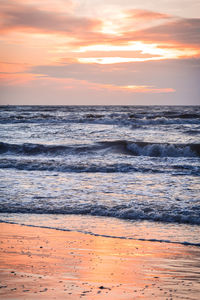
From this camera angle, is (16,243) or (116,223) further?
(116,223)

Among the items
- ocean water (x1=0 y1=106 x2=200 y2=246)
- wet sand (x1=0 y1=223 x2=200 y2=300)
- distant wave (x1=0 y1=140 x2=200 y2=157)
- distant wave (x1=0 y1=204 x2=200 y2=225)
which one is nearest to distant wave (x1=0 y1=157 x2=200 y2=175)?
ocean water (x1=0 y1=106 x2=200 y2=246)

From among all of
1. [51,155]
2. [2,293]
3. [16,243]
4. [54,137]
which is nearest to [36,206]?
[16,243]

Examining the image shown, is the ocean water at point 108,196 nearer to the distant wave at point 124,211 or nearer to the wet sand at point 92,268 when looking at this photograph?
the distant wave at point 124,211

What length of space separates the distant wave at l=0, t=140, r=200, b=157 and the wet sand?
11.1 m

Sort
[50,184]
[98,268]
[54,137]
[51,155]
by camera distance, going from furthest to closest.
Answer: [54,137], [51,155], [50,184], [98,268]

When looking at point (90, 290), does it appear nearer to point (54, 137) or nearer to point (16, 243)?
point (16, 243)

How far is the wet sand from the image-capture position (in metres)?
3.04

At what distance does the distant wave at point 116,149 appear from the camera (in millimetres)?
15994

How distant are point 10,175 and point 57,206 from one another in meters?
3.80

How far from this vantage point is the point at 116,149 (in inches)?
660

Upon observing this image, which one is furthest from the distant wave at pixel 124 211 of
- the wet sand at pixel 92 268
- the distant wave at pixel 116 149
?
the distant wave at pixel 116 149

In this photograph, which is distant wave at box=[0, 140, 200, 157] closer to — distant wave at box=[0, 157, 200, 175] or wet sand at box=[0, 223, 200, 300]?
distant wave at box=[0, 157, 200, 175]

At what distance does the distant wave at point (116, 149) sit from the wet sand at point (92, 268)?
36.4ft

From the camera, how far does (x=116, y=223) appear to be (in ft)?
18.7
